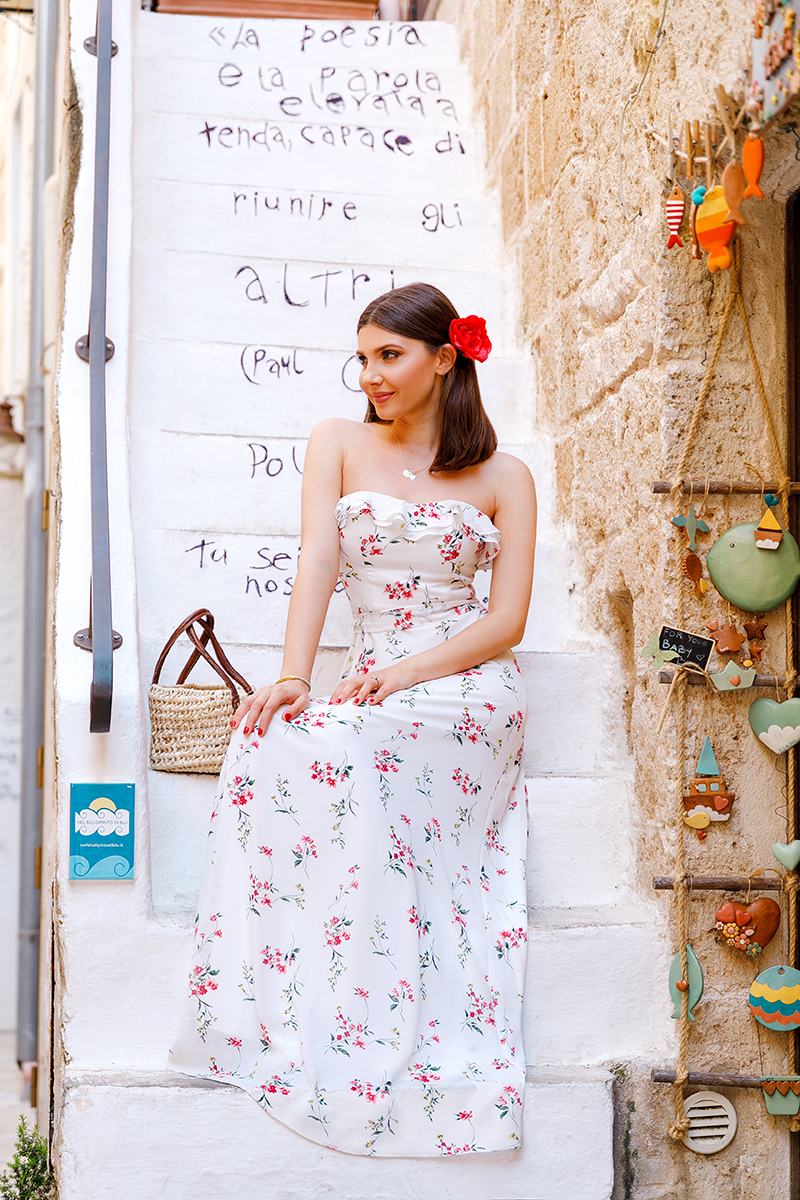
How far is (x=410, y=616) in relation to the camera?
2555 mm

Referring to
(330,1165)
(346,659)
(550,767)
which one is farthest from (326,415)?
(330,1165)

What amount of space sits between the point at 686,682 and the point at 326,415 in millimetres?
1410

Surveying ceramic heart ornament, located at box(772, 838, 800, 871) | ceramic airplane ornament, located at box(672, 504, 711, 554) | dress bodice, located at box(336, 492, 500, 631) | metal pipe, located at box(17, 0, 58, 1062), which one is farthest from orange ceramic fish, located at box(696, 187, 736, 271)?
metal pipe, located at box(17, 0, 58, 1062)

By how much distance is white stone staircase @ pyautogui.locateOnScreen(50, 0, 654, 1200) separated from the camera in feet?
6.75

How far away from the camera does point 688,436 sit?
95.0 inches

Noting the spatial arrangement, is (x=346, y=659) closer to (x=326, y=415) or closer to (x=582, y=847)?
(x=582, y=847)

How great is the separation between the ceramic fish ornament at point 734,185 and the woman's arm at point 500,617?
28.9 inches

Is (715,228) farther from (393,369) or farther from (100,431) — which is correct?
(100,431)

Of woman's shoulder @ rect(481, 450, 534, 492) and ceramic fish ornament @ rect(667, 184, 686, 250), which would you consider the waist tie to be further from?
ceramic fish ornament @ rect(667, 184, 686, 250)

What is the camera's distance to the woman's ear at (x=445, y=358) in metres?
2.67

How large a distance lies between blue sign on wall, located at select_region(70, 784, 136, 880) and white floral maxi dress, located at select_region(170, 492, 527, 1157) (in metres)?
0.18

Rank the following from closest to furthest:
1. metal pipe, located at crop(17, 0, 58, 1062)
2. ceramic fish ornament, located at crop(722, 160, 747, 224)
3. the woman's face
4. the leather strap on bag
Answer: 1. ceramic fish ornament, located at crop(722, 160, 747, 224)
2. the leather strap on bag
3. the woman's face
4. metal pipe, located at crop(17, 0, 58, 1062)

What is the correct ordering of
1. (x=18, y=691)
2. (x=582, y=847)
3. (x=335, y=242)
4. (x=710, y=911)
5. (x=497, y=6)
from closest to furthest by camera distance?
1. (x=710, y=911)
2. (x=582, y=847)
3. (x=335, y=242)
4. (x=497, y=6)
5. (x=18, y=691)

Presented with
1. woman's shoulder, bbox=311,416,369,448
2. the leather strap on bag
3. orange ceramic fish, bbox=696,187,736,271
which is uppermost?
orange ceramic fish, bbox=696,187,736,271
